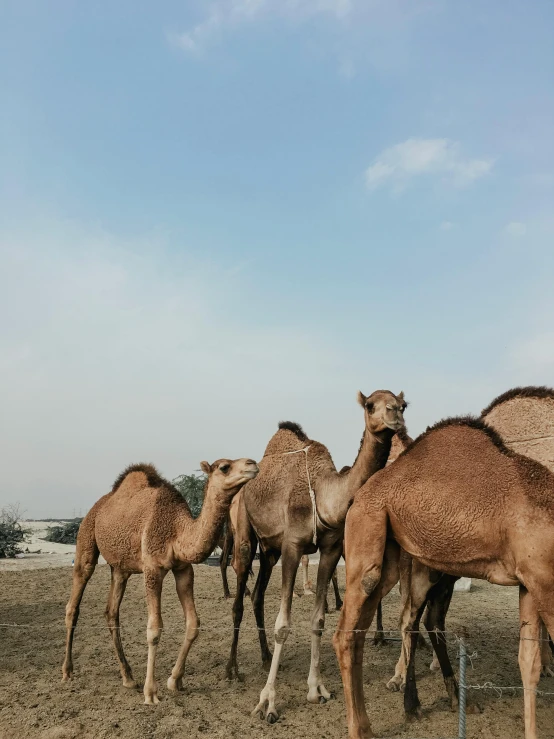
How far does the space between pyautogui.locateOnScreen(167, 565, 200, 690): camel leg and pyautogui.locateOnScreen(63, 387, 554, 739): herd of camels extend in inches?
0.6

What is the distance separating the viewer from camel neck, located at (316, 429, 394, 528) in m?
6.29

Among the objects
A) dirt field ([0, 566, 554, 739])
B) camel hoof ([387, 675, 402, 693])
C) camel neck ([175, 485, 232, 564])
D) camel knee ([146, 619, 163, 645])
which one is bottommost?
dirt field ([0, 566, 554, 739])

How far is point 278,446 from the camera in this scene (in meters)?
7.98

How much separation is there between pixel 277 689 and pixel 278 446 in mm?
2705

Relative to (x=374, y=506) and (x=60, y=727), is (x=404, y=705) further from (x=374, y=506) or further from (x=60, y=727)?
(x=60, y=727)

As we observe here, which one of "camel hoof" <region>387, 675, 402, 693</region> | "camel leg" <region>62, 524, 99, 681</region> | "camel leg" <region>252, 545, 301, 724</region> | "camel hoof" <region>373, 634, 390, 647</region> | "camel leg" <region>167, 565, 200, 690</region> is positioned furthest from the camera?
"camel hoof" <region>373, 634, 390, 647</region>

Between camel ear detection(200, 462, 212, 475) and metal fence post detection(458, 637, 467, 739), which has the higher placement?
camel ear detection(200, 462, 212, 475)

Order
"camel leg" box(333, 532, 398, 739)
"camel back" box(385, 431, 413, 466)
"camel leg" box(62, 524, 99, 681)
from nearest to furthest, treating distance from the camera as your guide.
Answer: "camel leg" box(333, 532, 398, 739) → "camel leg" box(62, 524, 99, 681) → "camel back" box(385, 431, 413, 466)

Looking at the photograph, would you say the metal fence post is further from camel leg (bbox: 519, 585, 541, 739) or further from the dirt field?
the dirt field

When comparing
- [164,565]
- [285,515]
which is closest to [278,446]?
[285,515]

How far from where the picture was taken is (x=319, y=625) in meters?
6.78

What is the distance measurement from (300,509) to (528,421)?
2.51m

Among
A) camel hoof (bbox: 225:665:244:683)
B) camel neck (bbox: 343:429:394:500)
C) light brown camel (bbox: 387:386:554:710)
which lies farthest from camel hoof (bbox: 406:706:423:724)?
camel hoof (bbox: 225:665:244:683)

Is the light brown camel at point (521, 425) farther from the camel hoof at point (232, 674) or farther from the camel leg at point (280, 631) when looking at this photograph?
the camel hoof at point (232, 674)
